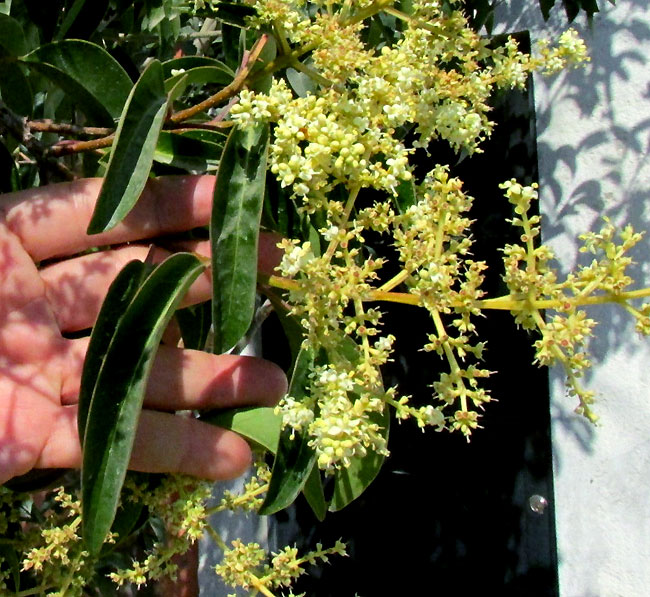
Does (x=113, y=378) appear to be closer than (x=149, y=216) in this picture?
Yes

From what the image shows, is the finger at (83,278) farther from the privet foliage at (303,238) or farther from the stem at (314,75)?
the stem at (314,75)

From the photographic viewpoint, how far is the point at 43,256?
3.60 ft

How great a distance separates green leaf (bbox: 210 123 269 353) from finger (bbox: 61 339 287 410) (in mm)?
270

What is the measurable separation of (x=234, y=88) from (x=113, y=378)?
0.40 meters

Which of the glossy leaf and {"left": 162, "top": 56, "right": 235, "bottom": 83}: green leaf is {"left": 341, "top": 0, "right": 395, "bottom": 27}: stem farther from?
the glossy leaf

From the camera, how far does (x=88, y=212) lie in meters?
1.05

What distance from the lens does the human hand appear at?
1.02m

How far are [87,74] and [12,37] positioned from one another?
0.12 m

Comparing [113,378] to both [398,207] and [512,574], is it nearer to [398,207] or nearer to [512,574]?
[398,207]

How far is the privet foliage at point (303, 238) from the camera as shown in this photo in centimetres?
76

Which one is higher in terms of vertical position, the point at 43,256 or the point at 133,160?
the point at 133,160

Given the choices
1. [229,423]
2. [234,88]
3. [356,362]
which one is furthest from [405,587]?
[234,88]

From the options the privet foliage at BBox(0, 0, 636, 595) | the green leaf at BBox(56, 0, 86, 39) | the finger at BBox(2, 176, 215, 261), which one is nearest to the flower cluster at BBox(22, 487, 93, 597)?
the privet foliage at BBox(0, 0, 636, 595)

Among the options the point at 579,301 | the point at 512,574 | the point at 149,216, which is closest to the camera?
the point at 579,301
